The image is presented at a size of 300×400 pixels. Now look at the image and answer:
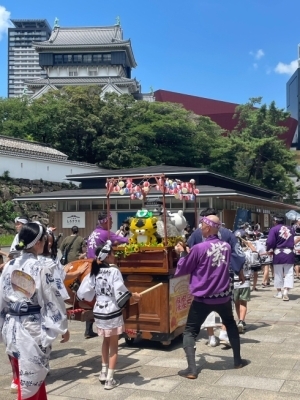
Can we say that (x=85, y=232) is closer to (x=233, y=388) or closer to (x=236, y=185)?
(x=236, y=185)

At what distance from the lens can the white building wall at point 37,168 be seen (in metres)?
27.9

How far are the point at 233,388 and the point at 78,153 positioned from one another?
34030 mm

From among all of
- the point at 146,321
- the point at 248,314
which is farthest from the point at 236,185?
the point at 146,321

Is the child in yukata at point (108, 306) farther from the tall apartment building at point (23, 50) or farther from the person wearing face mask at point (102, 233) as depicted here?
the tall apartment building at point (23, 50)

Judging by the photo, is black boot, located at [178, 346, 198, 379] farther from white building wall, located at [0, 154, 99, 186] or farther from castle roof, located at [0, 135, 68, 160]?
castle roof, located at [0, 135, 68, 160]

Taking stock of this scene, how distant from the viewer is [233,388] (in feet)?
16.3

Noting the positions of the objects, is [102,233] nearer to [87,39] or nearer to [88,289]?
[88,289]

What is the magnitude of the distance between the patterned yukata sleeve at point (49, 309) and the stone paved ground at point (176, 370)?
130 centimetres

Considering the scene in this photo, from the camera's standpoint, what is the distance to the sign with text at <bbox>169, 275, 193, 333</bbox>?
6578mm

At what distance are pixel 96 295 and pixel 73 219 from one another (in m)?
18.1

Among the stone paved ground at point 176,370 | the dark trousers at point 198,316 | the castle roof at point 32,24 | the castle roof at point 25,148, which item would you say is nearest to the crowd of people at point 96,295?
the dark trousers at point 198,316

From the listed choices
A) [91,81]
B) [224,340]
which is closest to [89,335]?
[224,340]

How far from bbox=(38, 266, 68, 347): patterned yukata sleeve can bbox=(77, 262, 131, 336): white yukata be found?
1309mm

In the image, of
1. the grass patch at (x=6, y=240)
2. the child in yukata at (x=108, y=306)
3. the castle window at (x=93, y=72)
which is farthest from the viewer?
the castle window at (x=93, y=72)
